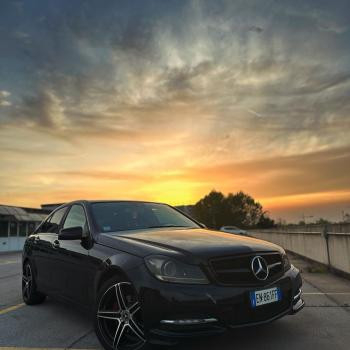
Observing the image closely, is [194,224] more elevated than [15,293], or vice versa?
[194,224]

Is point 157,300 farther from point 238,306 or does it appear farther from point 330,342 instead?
point 330,342

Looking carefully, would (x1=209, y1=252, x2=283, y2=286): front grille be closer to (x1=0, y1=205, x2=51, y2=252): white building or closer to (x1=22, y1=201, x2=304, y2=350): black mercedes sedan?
(x1=22, y1=201, x2=304, y2=350): black mercedes sedan

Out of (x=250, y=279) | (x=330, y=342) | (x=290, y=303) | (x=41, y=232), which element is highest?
(x=41, y=232)

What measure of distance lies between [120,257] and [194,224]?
1.99m

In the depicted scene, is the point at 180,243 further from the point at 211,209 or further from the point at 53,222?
the point at 211,209

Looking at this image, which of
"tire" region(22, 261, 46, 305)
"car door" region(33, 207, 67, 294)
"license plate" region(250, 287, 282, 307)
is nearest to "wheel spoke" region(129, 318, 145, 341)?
"license plate" region(250, 287, 282, 307)

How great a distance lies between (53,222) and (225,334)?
3378 millimetres

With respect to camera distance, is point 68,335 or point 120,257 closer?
point 120,257

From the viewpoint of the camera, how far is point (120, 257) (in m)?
4.47

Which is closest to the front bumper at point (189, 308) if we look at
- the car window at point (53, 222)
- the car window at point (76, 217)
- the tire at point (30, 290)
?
the car window at point (76, 217)

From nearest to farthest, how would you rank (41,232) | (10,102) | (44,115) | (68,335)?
(68,335), (41,232), (10,102), (44,115)

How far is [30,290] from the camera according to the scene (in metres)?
7.06

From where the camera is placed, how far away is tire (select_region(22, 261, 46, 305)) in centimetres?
698

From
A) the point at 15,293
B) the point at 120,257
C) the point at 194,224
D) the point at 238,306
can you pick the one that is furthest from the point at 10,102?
the point at 238,306
